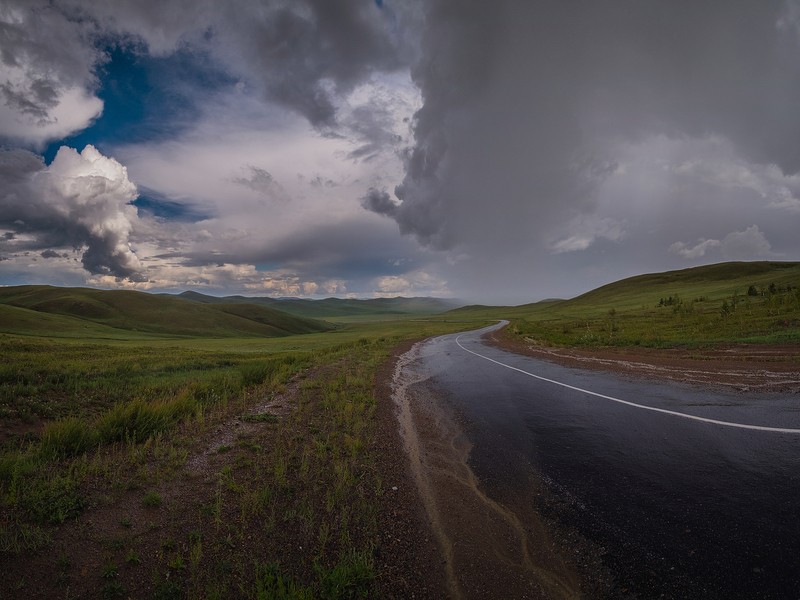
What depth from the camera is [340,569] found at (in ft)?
13.3

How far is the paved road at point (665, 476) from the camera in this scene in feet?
12.2

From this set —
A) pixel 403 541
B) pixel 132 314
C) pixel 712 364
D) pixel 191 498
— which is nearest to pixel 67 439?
pixel 191 498

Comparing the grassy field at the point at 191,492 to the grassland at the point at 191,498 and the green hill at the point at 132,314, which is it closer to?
the grassland at the point at 191,498

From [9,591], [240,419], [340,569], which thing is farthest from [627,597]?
[240,419]

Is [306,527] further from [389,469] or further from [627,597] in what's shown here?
[627,597]

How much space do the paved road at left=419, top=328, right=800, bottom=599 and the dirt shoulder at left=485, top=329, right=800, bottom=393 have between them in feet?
5.61

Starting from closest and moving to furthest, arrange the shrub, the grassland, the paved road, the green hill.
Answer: the paved road → the grassland → the shrub → the green hill

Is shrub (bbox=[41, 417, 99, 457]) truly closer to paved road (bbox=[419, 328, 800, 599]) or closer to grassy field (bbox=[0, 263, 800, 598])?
grassy field (bbox=[0, 263, 800, 598])

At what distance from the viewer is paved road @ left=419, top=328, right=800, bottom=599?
12.2ft

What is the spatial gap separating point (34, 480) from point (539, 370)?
663 inches

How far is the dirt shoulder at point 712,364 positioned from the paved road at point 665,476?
67.4 inches

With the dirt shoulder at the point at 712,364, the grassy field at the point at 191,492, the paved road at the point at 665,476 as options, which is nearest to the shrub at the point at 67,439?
the grassy field at the point at 191,492

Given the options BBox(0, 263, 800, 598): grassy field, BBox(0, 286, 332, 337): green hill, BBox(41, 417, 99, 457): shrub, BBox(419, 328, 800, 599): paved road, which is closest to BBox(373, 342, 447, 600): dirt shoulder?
BBox(0, 263, 800, 598): grassy field

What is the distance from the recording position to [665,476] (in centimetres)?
570
